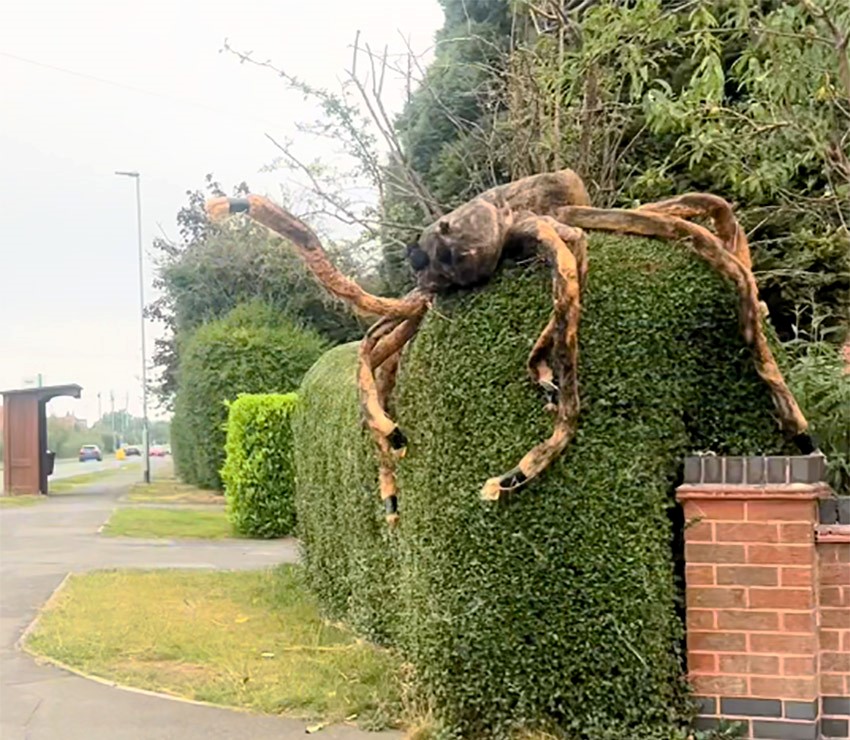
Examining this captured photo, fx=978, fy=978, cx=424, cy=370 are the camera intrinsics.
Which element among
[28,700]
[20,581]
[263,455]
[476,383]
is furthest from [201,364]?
[476,383]

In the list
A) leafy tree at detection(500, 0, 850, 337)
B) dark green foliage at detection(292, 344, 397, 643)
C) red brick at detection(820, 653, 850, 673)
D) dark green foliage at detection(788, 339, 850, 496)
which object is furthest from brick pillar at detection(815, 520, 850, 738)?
leafy tree at detection(500, 0, 850, 337)

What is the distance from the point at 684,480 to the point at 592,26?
291 cm

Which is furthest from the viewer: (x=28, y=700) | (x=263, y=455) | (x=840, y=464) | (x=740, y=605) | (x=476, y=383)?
(x=263, y=455)

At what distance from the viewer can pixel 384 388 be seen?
5.38 m

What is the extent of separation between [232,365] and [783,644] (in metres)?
17.8

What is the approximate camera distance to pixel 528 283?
442 cm

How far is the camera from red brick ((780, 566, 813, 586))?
4078 millimetres

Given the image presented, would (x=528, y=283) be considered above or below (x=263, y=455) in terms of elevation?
above

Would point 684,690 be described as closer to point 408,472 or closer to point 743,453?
point 743,453

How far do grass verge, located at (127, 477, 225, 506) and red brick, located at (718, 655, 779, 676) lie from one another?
55.8 ft

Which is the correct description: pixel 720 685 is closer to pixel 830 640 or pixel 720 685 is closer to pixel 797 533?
pixel 830 640

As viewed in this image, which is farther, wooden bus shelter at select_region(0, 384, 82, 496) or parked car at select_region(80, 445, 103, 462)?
parked car at select_region(80, 445, 103, 462)

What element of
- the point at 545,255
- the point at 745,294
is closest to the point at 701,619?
the point at 745,294

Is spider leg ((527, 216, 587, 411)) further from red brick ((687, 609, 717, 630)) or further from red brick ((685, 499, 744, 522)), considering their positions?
red brick ((687, 609, 717, 630))
